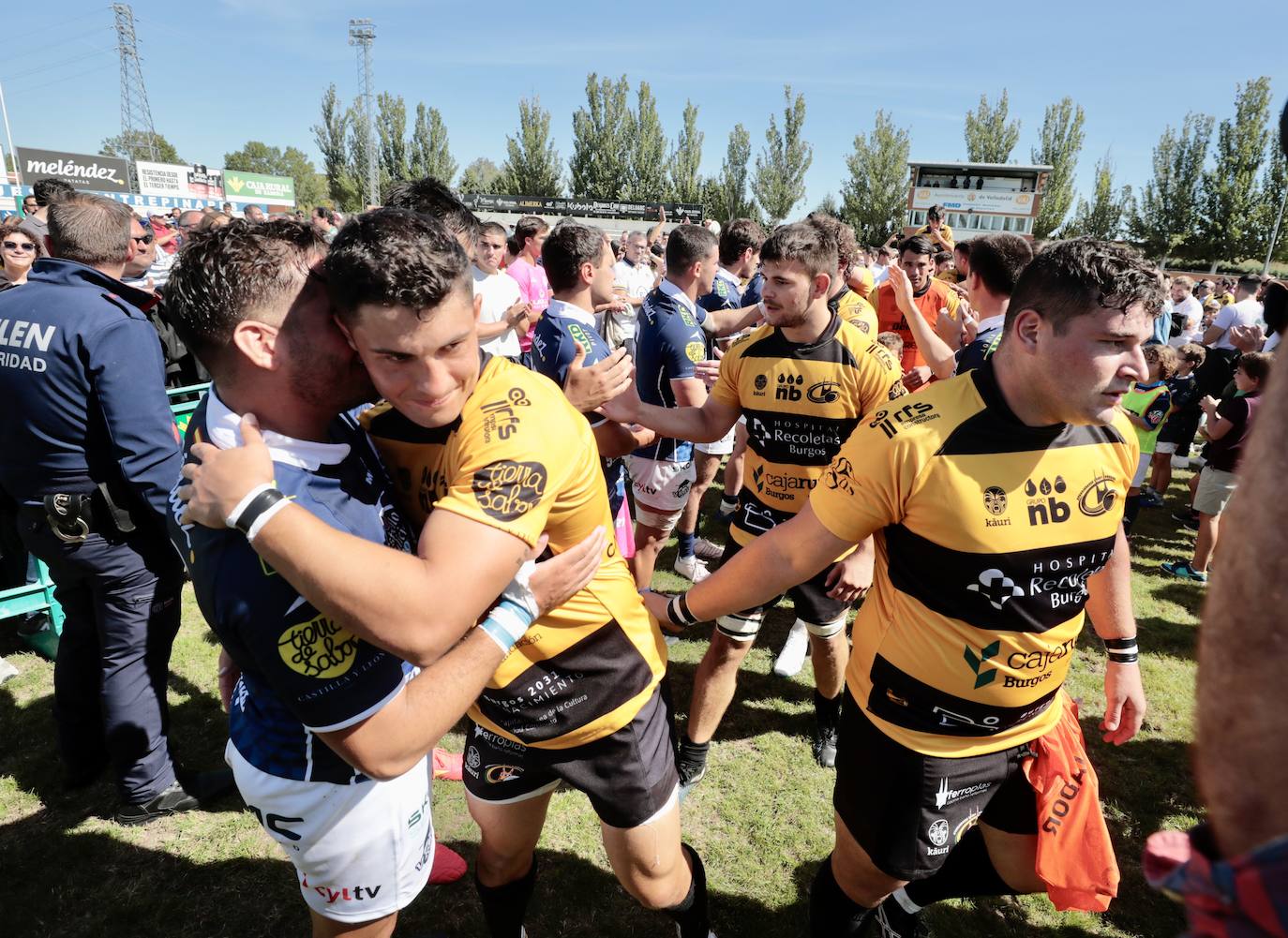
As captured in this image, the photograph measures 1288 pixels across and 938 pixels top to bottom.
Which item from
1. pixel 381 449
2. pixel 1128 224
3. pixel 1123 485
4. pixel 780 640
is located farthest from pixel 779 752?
pixel 1128 224

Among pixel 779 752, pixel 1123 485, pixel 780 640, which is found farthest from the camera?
pixel 780 640

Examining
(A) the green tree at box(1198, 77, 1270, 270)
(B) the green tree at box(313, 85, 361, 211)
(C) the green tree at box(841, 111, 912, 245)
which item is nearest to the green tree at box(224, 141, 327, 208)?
(B) the green tree at box(313, 85, 361, 211)

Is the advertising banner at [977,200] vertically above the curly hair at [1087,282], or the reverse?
the advertising banner at [977,200]

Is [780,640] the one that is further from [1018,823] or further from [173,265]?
[173,265]

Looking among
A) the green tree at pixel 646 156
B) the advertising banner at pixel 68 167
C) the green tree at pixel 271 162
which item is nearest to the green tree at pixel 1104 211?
the green tree at pixel 646 156

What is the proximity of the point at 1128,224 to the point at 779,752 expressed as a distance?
5052cm

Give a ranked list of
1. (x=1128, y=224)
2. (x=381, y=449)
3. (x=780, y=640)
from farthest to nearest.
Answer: (x=1128, y=224) → (x=780, y=640) → (x=381, y=449)

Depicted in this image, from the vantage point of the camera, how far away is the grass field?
9.86 ft

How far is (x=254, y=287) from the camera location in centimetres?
157

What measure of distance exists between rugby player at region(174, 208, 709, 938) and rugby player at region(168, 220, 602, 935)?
0.07 metres

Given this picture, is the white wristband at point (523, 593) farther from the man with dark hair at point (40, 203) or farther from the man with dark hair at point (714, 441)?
the man with dark hair at point (40, 203)

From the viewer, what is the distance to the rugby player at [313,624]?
4.74ft

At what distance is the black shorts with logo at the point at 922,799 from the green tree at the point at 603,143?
2129 inches

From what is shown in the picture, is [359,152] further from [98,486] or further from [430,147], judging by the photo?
[98,486]
